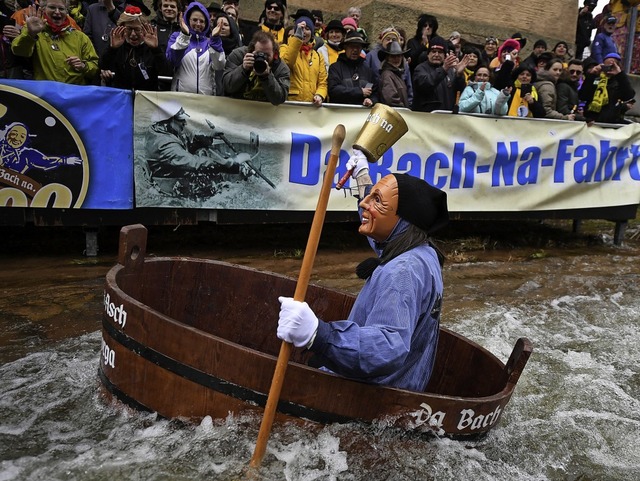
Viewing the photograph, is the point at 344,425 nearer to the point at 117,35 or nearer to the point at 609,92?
the point at 117,35

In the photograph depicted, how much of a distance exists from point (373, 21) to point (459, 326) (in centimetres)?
954

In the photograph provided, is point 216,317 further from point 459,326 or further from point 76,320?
point 459,326

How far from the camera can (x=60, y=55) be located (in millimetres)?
6254

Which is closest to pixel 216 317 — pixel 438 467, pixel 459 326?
pixel 438 467


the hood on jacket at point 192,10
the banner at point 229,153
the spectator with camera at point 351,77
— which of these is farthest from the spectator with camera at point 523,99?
the hood on jacket at point 192,10

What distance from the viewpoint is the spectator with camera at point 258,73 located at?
619cm

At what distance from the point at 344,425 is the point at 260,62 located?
4230 millimetres

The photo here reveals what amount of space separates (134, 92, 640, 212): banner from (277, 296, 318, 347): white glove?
4264 millimetres

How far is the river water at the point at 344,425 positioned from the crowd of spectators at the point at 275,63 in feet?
6.63

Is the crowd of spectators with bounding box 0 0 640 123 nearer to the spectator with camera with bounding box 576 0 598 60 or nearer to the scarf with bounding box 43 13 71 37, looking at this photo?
the scarf with bounding box 43 13 71 37

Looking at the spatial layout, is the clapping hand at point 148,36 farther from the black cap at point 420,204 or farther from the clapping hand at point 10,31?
the black cap at point 420,204

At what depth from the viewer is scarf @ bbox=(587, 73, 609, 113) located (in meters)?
9.94

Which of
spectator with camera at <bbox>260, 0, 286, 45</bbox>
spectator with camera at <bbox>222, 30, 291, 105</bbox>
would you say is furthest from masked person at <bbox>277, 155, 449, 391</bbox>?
spectator with camera at <bbox>260, 0, 286, 45</bbox>

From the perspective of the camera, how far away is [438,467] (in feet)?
10.5
